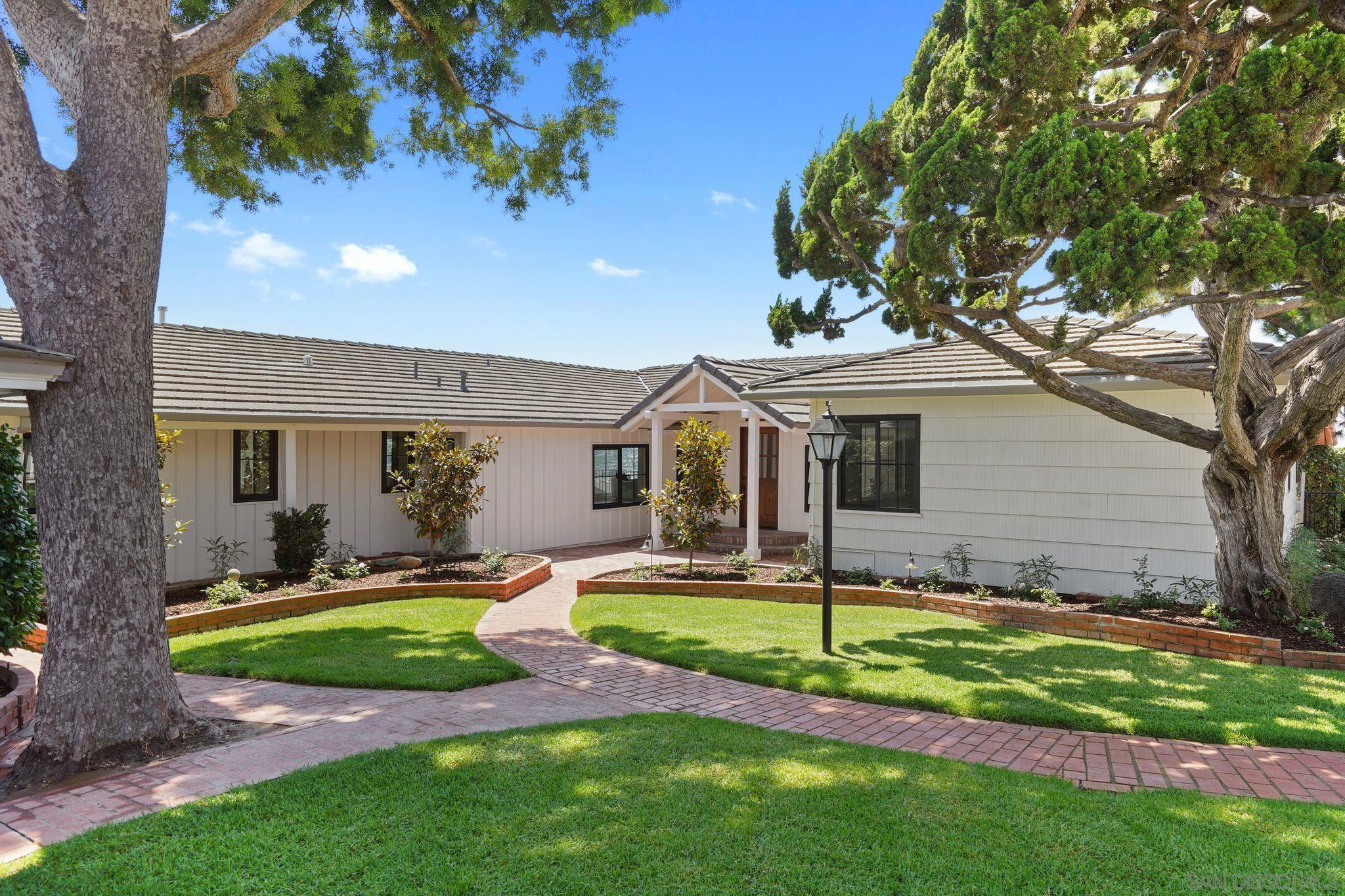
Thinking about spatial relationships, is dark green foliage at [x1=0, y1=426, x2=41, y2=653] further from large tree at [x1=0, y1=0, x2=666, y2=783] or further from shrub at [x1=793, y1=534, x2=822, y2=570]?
shrub at [x1=793, y1=534, x2=822, y2=570]

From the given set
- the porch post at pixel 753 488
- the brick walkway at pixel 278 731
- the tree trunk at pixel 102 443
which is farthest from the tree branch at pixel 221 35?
the porch post at pixel 753 488

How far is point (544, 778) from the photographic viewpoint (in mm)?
4699

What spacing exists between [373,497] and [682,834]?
12.5m

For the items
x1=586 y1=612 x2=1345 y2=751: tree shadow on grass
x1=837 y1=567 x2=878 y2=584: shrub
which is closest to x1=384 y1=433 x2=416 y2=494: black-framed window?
x1=586 y1=612 x2=1345 y2=751: tree shadow on grass

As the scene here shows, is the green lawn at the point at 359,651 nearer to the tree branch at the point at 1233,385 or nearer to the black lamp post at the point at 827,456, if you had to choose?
the black lamp post at the point at 827,456

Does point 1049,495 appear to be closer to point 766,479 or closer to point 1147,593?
point 1147,593

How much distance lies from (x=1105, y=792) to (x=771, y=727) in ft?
7.41

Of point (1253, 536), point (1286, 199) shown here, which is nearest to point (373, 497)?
point (1253, 536)

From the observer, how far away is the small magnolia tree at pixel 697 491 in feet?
40.5

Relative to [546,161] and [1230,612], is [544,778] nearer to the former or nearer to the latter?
[1230,612]

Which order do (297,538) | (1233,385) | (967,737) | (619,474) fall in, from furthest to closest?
(619,474)
(297,538)
(1233,385)
(967,737)

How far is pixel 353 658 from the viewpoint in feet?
26.2

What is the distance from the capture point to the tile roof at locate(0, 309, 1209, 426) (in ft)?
38.6

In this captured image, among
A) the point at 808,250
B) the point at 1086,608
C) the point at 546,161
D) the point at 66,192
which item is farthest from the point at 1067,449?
the point at 66,192
